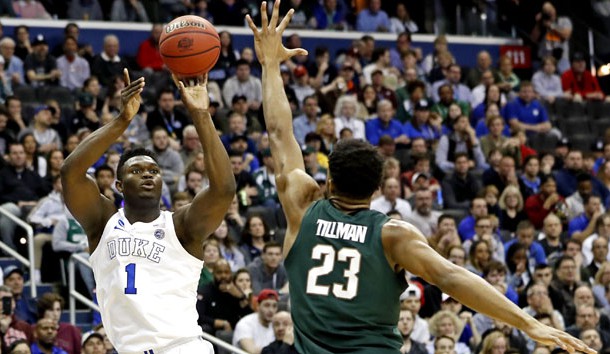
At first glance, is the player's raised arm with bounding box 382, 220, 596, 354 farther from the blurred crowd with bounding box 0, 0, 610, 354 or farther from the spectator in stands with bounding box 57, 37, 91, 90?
the spectator in stands with bounding box 57, 37, 91, 90

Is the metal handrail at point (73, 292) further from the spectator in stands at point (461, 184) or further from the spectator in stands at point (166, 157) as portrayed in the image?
the spectator in stands at point (461, 184)

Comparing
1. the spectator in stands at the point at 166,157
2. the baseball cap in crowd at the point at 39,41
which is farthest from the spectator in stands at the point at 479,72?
the baseball cap in crowd at the point at 39,41

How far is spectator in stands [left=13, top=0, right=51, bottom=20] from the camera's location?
2028cm

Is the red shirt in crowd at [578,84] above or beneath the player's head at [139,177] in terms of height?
above

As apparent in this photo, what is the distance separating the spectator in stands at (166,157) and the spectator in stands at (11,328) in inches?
157

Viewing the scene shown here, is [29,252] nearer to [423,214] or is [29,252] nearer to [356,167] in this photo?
[423,214]

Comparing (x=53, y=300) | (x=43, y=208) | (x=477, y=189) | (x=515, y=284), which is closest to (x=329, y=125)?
(x=477, y=189)

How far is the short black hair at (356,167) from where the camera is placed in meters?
6.00

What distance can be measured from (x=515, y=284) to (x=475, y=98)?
561cm

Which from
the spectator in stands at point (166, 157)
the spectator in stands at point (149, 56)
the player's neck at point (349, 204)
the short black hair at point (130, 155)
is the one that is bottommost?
Answer: the player's neck at point (349, 204)

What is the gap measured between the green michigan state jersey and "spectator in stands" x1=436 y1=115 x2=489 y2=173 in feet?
41.9

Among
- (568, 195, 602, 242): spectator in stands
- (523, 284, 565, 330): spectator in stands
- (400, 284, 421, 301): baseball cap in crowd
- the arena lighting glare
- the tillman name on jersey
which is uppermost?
the arena lighting glare

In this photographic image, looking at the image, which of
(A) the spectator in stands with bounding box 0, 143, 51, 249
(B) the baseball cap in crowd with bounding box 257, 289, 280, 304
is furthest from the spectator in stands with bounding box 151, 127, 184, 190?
(B) the baseball cap in crowd with bounding box 257, 289, 280, 304

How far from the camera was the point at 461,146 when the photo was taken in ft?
62.1
